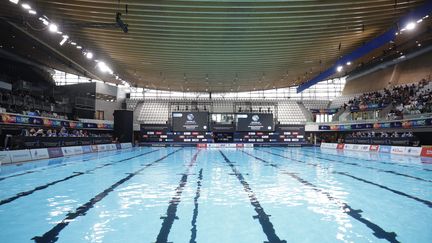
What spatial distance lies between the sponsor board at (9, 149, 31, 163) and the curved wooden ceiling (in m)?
6.28

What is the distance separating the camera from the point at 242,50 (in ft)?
72.0

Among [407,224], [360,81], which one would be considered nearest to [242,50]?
[407,224]

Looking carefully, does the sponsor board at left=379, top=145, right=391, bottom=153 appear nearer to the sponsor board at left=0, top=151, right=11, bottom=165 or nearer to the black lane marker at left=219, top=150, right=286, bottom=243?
the black lane marker at left=219, top=150, right=286, bottom=243

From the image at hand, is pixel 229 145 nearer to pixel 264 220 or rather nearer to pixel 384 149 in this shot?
pixel 384 149

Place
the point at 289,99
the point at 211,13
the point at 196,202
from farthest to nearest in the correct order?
the point at 289,99 < the point at 211,13 < the point at 196,202

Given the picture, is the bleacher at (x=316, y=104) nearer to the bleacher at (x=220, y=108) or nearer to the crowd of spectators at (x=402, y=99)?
the bleacher at (x=220, y=108)

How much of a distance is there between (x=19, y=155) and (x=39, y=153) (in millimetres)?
1997

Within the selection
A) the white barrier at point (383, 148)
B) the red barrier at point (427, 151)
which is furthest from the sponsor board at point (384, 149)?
the red barrier at point (427, 151)

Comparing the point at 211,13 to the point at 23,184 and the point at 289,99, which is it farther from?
the point at 289,99

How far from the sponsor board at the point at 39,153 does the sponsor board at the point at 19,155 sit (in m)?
0.40

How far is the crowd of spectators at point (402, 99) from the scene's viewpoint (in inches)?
1091

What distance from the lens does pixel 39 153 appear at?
58.5 feet

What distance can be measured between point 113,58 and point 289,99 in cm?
2932

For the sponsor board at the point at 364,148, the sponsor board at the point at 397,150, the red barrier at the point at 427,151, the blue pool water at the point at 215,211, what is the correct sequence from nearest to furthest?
1. the blue pool water at the point at 215,211
2. the red barrier at the point at 427,151
3. the sponsor board at the point at 397,150
4. the sponsor board at the point at 364,148
